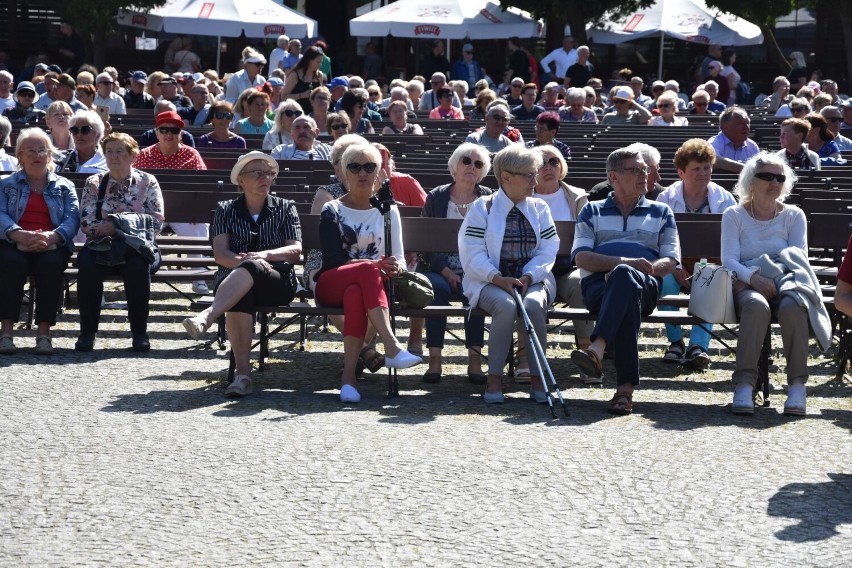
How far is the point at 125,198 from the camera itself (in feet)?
32.9

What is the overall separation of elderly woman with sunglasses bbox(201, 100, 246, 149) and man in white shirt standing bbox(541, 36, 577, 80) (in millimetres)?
14166

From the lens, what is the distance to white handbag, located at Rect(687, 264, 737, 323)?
8250 millimetres

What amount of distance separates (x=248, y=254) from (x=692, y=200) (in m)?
3.08

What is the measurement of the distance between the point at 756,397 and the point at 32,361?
427 cm

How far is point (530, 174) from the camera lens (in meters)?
8.55

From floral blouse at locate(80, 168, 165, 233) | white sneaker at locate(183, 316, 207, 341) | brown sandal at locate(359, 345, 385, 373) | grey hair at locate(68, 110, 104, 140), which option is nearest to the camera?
white sneaker at locate(183, 316, 207, 341)

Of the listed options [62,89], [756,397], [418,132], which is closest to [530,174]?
[756,397]

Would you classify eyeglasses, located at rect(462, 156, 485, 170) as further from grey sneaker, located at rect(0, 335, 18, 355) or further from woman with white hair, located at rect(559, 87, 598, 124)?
woman with white hair, located at rect(559, 87, 598, 124)

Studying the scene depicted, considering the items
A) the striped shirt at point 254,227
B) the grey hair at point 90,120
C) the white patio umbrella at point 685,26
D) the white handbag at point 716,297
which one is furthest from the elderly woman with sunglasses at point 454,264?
the white patio umbrella at point 685,26

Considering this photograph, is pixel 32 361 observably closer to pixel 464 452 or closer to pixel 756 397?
pixel 464 452

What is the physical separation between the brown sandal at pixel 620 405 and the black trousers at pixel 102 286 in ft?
10.8

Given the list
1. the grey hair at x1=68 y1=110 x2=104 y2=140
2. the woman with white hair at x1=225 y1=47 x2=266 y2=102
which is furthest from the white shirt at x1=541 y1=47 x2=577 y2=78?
the grey hair at x1=68 y1=110 x2=104 y2=140

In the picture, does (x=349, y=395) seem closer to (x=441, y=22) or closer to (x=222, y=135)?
(x=222, y=135)

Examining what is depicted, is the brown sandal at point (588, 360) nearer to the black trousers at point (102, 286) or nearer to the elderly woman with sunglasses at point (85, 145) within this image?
the black trousers at point (102, 286)
